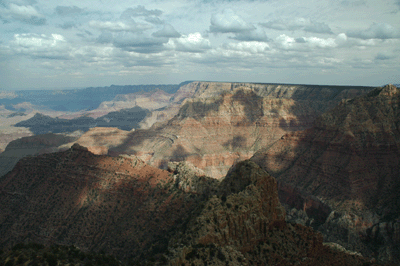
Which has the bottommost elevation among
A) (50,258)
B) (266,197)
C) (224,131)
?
(224,131)

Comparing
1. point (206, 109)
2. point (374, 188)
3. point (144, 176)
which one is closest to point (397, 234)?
point (374, 188)

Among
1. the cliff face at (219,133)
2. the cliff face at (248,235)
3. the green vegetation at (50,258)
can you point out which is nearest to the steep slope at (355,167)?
the cliff face at (248,235)

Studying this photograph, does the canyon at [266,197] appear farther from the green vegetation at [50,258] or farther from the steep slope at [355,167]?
the green vegetation at [50,258]

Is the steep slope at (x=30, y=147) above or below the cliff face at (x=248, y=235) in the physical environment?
below

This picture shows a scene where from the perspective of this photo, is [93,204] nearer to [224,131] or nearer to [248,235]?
[248,235]

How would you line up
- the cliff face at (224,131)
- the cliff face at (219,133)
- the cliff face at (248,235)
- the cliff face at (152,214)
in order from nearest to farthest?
the cliff face at (248,235) → the cliff face at (152,214) → the cliff face at (224,131) → the cliff face at (219,133)

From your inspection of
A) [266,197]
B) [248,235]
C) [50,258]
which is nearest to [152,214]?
[248,235]

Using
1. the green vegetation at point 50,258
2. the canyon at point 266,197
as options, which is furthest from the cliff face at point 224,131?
the green vegetation at point 50,258

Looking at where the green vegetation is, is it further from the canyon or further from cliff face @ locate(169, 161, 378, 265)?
cliff face @ locate(169, 161, 378, 265)

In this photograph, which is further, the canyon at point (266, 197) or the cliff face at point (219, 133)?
the cliff face at point (219, 133)

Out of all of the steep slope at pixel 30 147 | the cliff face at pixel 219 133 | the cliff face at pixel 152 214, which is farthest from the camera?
the steep slope at pixel 30 147
